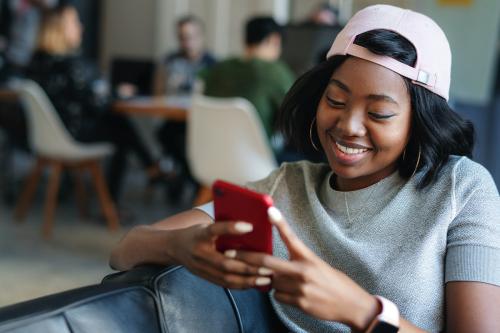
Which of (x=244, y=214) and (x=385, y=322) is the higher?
(x=244, y=214)

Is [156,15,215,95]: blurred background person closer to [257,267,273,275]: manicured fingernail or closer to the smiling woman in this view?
the smiling woman

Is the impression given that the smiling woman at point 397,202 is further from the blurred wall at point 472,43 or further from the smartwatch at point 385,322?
the blurred wall at point 472,43

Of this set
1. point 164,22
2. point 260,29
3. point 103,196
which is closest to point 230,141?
point 260,29

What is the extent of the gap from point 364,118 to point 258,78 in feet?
7.09

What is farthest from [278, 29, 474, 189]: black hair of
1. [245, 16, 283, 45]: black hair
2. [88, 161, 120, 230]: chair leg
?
[88, 161, 120, 230]: chair leg

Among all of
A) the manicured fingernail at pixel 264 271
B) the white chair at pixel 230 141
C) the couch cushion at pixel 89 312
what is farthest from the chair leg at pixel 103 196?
the manicured fingernail at pixel 264 271

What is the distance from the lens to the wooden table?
3.62m

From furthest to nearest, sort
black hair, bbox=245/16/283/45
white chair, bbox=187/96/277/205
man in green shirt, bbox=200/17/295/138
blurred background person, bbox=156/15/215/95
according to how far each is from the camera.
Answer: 1. blurred background person, bbox=156/15/215/95
2. black hair, bbox=245/16/283/45
3. man in green shirt, bbox=200/17/295/138
4. white chair, bbox=187/96/277/205

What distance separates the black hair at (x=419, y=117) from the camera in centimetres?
111

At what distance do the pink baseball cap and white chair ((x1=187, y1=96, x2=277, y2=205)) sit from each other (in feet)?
5.90

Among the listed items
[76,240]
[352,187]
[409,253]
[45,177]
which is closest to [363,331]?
[409,253]

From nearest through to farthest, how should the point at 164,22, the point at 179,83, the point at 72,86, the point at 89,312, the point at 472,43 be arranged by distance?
A: the point at 89,312 < the point at 472,43 < the point at 72,86 < the point at 179,83 < the point at 164,22

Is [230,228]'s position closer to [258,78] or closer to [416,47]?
[416,47]

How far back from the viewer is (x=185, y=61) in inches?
204
